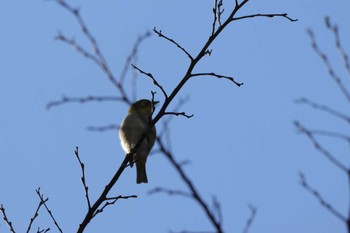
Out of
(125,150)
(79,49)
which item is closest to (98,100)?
(79,49)

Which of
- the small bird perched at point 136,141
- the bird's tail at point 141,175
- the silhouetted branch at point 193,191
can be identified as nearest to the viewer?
the silhouetted branch at point 193,191

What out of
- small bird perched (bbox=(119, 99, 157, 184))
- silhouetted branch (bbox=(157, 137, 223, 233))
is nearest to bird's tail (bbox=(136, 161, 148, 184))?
small bird perched (bbox=(119, 99, 157, 184))

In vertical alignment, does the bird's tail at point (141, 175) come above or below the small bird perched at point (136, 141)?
below

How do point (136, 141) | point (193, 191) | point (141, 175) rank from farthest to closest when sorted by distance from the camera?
point (141, 175) → point (136, 141) → point (193, 191)

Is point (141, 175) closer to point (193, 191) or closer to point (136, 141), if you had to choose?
point (136, 141)

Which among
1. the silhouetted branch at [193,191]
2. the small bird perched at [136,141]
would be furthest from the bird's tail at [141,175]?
the silhouetted branch at [193,191]

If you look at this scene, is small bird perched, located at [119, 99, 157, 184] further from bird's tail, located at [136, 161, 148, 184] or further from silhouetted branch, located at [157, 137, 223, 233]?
silhouetted branch, located at [157, 137, 223, 233]

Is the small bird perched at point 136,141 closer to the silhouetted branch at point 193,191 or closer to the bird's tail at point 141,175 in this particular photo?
the bird's tail at point 141,175

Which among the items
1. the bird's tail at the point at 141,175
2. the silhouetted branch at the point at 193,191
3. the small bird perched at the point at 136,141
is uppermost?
the small bird perched at the point at 136,141

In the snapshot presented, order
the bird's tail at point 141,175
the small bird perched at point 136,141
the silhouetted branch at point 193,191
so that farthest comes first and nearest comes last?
the bird's tail at point 141,175, the small bird perched at point 136,141, the silhouetted branch at point 193,191

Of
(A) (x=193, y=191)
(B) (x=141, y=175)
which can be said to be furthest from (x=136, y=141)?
(A) (x=193, y=191)

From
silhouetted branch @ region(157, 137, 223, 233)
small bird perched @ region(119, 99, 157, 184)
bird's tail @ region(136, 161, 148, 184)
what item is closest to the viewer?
silhouetted branch @ region(157, 137, 223, 233)

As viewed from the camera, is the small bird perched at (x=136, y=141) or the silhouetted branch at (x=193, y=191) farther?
the small bird perched at (x=136, y=141)

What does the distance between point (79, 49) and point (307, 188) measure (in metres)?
1.58
